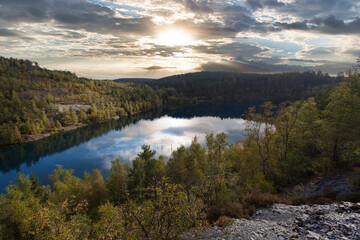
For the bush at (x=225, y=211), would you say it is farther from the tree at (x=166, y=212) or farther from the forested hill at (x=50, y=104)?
the forested hill at (x=50, y=104)

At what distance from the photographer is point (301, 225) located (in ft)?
44.7

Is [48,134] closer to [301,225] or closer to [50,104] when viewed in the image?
[50,104]

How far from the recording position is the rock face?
467 inches

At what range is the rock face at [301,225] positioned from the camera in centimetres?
1186

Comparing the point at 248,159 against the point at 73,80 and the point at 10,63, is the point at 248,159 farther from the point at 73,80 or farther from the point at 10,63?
the point at 10,63

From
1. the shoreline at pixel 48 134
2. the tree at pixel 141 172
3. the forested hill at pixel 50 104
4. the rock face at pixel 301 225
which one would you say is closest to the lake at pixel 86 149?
the shoreline at pixel 48 134

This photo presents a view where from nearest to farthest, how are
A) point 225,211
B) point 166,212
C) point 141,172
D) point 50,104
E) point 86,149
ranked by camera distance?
point 166,212 → point 225,211 → point 141,172 → point 86,149 → point 50,104

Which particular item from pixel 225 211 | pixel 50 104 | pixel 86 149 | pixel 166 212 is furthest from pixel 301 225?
pixel 50 104

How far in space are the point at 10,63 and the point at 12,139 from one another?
537 ft

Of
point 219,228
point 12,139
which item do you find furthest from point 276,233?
point 12,139

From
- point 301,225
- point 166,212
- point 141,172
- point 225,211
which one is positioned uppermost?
point 166,212

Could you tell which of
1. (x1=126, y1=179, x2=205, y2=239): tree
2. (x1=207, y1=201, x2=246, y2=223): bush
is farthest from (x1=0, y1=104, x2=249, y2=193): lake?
(x1=126, y1=179, x2=205, y2=239): tree

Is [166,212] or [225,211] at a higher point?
[166,212]

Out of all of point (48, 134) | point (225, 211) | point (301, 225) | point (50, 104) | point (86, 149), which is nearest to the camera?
point (301, 225)
